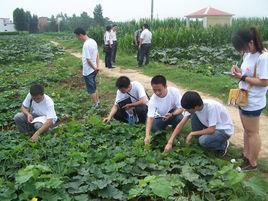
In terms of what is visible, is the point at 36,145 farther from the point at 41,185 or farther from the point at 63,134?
the point at 41,185

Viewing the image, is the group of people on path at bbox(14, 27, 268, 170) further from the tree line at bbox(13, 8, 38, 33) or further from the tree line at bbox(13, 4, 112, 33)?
the tree line at bbox(13, 8, 38, 33)

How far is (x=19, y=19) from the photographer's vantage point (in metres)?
61.1

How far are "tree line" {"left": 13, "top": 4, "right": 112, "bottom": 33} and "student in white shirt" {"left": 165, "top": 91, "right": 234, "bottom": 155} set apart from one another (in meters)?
52.1

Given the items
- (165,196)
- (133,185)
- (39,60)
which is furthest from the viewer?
(39,60)

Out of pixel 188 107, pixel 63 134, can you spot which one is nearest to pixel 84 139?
pixel 63 134

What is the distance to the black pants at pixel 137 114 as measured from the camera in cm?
697

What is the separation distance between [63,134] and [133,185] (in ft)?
7.94

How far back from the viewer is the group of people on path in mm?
4703

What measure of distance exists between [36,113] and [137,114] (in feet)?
5.64

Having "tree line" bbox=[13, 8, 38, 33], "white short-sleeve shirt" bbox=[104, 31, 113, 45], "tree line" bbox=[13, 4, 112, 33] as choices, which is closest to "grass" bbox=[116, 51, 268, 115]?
"white short-sleeve shirt" bbox=[104, 31, 113, 45]

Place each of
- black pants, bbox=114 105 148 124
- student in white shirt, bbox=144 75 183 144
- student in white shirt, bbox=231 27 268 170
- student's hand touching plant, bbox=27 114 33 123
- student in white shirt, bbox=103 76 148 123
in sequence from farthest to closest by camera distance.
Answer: black pants, bbox=114 105 148 124 < student in white shirt, bbox=103 76 148 123 < student's hand touching plant, bbox=27 114 33 123 < student in white shirt, bbox=144 75 183 144 < student in white shirt, bbox=231 27 268 170

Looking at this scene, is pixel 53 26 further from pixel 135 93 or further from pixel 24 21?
pixel 135 93

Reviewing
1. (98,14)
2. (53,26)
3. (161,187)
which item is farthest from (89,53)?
(53,26)

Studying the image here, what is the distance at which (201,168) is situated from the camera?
479cm
